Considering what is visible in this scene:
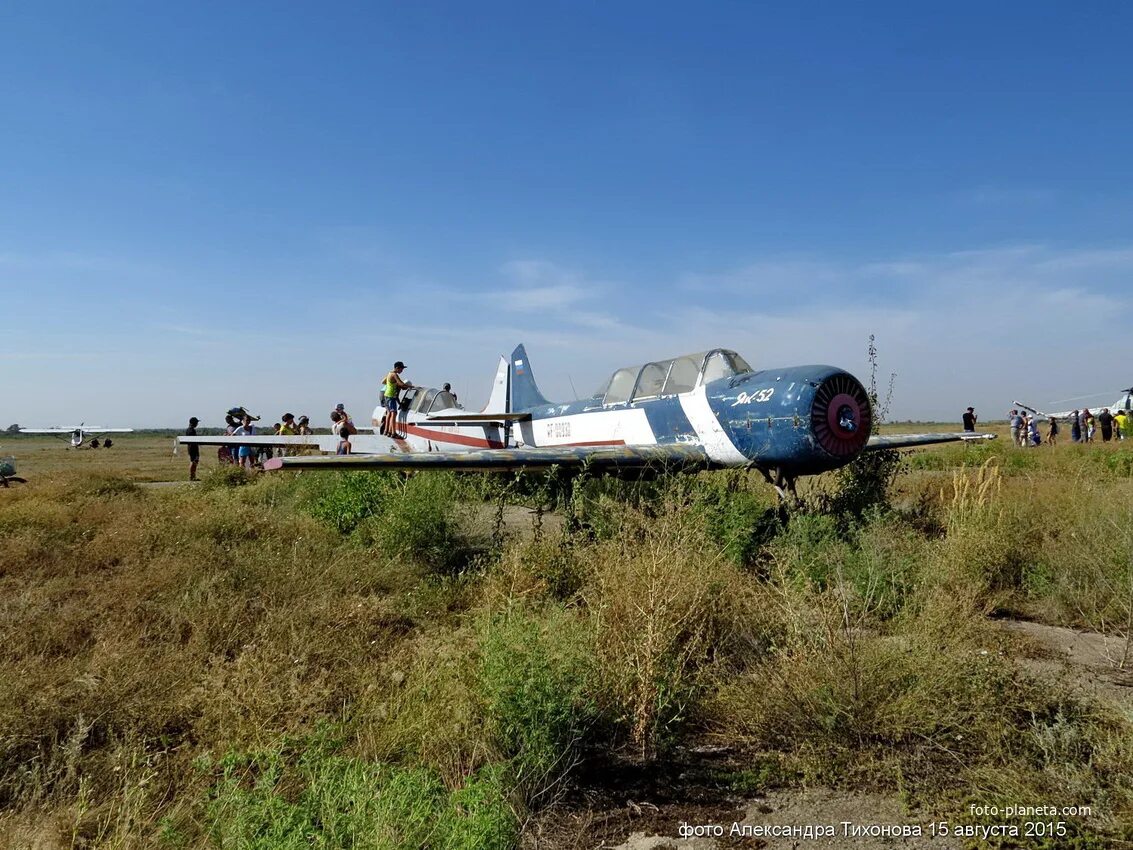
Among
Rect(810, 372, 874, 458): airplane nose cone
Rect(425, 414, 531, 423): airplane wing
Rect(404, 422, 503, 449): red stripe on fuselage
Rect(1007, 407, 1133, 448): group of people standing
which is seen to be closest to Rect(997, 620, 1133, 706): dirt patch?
Rect(810, 372, 874, 458): airplane nose cone

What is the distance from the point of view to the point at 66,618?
13.2 feet

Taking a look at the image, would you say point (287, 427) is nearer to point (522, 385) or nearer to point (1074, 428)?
point (522, 385)

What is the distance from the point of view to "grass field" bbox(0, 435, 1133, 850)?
7.51ft

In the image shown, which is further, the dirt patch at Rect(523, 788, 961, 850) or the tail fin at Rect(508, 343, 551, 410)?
the tail fin at Rect(508, 343, 551, 410)

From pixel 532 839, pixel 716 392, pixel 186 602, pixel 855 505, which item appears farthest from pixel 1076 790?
pixel 716 392

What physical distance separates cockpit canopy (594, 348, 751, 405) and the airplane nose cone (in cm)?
146

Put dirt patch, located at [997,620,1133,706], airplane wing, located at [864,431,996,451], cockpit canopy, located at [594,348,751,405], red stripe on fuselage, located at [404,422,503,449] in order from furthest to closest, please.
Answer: red stripe on fuselage, located at [404,422,503,449]
airplane wing, located at [864,431,996,451]
cockpit canopy, located at [594,348,751,405]
dirt patch, located at [997,620,1133,706]

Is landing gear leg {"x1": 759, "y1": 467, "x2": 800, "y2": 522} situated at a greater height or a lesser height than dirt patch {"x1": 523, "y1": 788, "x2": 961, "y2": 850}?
greater

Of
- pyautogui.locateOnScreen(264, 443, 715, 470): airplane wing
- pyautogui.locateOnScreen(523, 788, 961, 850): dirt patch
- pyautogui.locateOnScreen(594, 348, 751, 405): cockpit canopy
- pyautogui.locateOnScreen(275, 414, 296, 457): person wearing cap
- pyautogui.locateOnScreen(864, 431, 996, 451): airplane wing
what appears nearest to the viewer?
pyautogui.locateOnScreen(523, 788, 961, 850): dirt patch

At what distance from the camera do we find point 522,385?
15602 millimetres

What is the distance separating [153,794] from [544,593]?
9.10ft

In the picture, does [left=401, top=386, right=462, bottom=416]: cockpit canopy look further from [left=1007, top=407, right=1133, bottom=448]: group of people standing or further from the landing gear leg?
[left=1007, top=407, right=1133, bottom=448]: group of people standing

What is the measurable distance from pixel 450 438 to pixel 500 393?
5.90 feet

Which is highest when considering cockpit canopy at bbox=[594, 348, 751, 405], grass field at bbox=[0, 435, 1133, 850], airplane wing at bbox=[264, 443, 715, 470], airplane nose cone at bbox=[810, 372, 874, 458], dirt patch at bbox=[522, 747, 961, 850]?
cockpit canopy at bbox=[594, 348, 751, 405]
